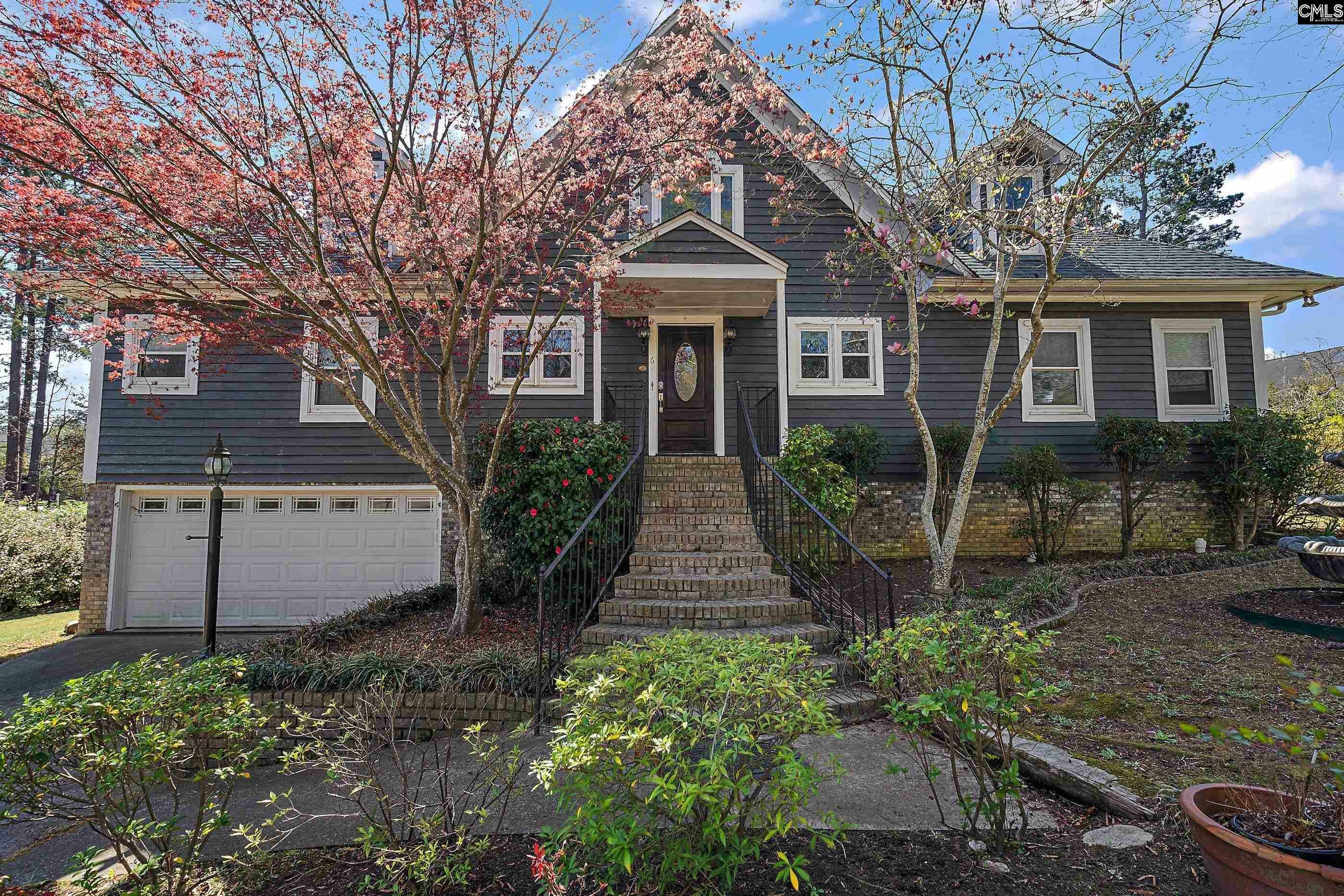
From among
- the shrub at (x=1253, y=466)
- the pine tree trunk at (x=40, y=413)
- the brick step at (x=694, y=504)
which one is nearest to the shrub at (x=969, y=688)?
the brick step at (x=694, y=504)

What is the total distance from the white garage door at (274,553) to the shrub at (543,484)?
300cm

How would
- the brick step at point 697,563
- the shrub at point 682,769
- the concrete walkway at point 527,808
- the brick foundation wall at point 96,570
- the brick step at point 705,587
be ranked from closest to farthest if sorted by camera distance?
the shrub at point 682,769
the concrete walkway at point 527,808
the brick step at point 705,587
the brick step at point 697,563
the brick foundation wall at point 96,570

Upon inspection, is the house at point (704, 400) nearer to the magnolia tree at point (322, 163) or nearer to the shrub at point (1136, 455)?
the shrub at point (1136, 455)

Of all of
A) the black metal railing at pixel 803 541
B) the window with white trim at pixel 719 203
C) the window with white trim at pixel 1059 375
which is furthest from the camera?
the window with white trim at pixel 1059 375

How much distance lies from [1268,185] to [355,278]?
400 inches

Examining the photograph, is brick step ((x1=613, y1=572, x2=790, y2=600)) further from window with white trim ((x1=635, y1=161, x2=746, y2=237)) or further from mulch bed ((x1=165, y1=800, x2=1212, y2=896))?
window with white trim ((x1=635, y1=161, x2=746, y2=237))

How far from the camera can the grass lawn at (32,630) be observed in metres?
7.97

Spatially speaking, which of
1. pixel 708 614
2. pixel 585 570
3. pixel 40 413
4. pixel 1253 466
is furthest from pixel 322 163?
pixel 40 413

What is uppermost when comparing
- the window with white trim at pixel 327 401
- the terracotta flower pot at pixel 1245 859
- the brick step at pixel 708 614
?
the window with white trim at pixel 327 401

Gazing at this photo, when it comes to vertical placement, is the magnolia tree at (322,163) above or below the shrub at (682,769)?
above

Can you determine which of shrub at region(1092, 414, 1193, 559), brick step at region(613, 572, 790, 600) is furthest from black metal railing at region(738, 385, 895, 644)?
shrub at region(1092, 414, 1193, 559)

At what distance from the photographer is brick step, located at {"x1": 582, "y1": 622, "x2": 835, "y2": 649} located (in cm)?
467

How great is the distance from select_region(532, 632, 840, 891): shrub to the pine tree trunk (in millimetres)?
22489

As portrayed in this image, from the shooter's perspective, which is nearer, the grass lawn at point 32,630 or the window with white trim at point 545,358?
the grass lawn at point 32,630
